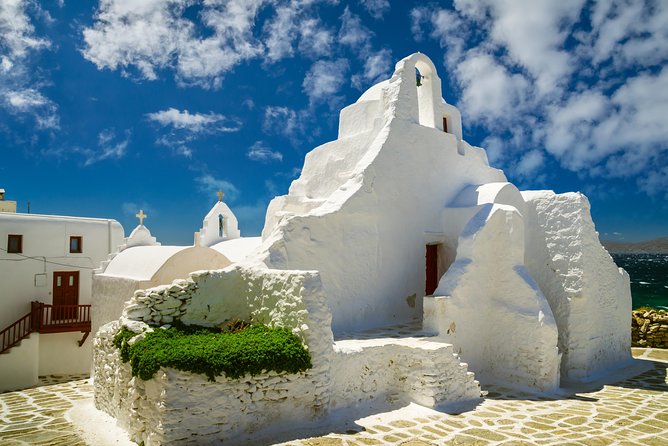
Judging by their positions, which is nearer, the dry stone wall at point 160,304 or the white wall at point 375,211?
the dry stone wall at point 160,304

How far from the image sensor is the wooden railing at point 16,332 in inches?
652

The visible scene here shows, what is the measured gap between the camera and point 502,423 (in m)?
8.41

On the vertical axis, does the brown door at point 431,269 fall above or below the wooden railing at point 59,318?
above

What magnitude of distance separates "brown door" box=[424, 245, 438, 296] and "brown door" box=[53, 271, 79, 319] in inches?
537

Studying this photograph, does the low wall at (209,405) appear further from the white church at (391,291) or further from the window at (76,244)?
the window at (76,244)

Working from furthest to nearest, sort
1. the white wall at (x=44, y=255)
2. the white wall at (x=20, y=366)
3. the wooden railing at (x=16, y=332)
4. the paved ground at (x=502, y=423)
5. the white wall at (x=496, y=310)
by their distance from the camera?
the white wall at (x=44, y=255) < the wooden railing at (x=16, y=332) < the white wall at (x=20, y=366) < the white wall at (x=496, y=310) < the paved ground at (x=502, y=423)

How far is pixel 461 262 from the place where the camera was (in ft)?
36.7

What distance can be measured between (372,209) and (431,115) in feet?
14.9

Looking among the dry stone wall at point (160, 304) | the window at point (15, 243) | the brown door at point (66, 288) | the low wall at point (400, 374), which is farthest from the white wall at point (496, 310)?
the window at point (15, 243)

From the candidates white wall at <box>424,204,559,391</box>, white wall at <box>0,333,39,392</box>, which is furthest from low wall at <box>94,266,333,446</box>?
white wall at <box>0,333,39,392</box>

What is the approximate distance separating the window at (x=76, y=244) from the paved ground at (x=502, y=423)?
9250mm

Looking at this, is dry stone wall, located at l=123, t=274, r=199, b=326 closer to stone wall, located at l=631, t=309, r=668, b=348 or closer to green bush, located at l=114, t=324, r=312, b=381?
green bush, located at l=114, t=324, r=312, b=381

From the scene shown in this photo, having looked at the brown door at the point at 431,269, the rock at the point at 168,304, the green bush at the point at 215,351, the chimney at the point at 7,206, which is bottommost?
the green bush at the point at 215,351

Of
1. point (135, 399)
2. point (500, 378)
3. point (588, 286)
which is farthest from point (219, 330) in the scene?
point (588, 286)
